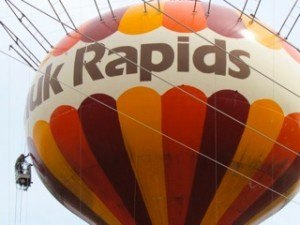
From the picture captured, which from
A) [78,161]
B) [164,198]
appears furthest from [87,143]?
[164,198]

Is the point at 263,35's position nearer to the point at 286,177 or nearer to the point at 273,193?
the point at 286,177

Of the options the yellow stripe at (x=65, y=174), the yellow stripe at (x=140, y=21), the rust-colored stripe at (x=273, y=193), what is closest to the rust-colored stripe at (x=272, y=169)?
the rust-colored stripe at (x=273, y=193)

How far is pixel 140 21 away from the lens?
23.1 m

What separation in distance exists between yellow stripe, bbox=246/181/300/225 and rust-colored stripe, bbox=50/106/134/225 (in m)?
2.74

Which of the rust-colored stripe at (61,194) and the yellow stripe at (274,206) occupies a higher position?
the rust-colored stripe at (61,194)

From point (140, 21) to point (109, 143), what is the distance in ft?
8.59

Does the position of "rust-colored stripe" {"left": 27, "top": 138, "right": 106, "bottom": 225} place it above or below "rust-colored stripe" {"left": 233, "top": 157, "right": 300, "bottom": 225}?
above

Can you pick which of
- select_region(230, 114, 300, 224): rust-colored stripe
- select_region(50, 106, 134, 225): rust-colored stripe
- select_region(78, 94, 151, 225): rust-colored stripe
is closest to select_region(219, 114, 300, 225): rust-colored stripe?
select_region(230, 114, 300, 224): rust-colored stripe

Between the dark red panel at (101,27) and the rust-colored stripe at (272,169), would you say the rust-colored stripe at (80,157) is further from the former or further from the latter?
the rust-colored stripe at (272,169)

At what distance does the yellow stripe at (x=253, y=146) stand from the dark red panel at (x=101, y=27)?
3.36m

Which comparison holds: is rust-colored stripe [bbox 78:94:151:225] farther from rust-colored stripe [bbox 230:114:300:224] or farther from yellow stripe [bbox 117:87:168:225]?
rust-colored stripe [bbox 230:114:300:224]

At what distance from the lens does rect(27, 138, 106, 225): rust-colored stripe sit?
23.9 metres

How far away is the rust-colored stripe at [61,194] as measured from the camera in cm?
2392

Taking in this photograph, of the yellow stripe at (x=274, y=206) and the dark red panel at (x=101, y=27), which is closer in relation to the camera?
the dark red panel at (x=101, y=27)
